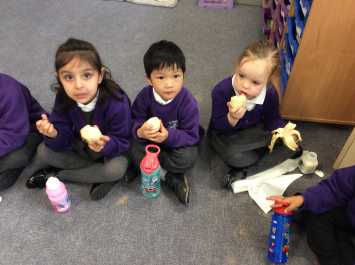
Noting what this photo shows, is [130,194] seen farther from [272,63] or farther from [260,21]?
[260,21]

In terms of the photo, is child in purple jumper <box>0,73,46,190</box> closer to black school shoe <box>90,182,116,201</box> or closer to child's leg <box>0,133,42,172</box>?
child's leg <box>0,133,42,172</box>

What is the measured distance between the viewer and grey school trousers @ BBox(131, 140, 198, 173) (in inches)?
54.6

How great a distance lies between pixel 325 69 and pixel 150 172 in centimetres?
86

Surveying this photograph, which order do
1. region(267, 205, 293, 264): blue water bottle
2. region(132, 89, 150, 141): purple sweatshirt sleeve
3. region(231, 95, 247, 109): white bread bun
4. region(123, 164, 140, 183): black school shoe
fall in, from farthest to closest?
region(123, 164, 140, 183): black school shoe → region(132, 89, 150, 141): purple sweatshirt sleeve → region(231, 95, 247, 109): white bread bun → region(267, 205, 293, 264): blue water bottle

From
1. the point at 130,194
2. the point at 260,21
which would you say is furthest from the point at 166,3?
the point at 130,194

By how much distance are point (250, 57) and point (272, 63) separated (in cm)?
8

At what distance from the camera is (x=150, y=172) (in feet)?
4.25

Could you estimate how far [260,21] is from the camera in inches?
100

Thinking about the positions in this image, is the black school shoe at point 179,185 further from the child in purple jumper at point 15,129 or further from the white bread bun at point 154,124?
the child in purple jumper at point 15,129

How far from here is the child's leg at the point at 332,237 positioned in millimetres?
Result: 1146

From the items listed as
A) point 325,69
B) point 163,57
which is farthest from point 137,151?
point 325,69

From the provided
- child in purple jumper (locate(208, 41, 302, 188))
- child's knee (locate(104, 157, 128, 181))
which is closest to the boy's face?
child in purple jumper (locate(208, 41, 302, 188))

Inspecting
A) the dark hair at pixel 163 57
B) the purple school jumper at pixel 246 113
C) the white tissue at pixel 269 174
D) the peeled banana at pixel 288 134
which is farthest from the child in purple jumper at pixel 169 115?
the peeled banana at pixel 288 134

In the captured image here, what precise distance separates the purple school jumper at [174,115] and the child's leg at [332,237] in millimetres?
536
